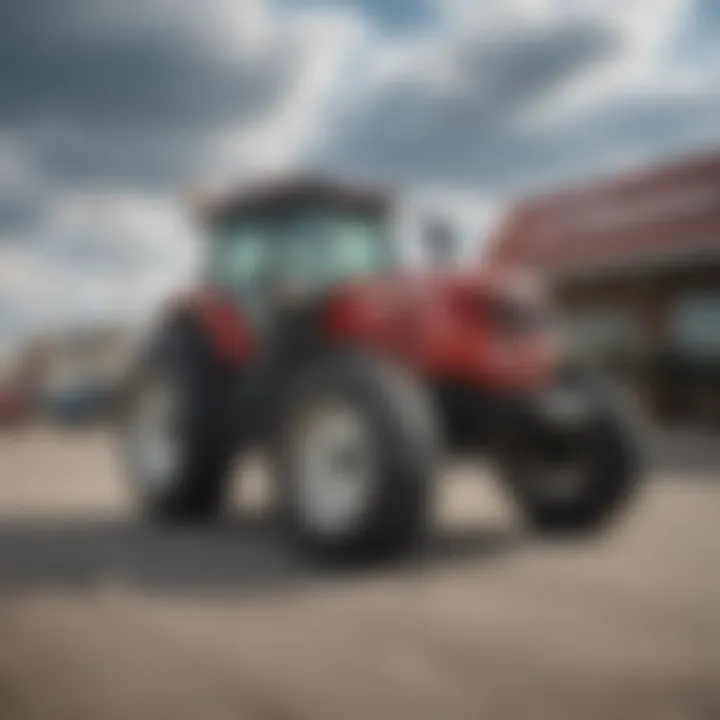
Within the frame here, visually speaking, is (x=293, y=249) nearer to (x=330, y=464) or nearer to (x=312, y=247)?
(x=312, y=247)

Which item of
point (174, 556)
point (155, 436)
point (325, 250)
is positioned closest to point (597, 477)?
point (325, 250)

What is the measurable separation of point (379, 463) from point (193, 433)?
2.24ft

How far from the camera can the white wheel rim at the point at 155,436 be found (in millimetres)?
2666

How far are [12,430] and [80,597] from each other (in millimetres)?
637

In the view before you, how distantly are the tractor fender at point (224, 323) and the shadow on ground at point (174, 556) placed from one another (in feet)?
1.51

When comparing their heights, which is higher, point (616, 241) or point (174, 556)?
point (616, 241)

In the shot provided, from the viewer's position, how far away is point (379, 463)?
2.14 metres

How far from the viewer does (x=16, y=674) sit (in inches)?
51.9

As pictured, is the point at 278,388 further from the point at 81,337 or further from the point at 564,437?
the point at 81,337

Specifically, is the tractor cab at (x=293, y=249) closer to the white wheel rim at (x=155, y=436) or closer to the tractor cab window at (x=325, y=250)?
the tractor cab window at (x=325, y=250)

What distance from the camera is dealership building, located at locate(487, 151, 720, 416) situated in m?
1.35

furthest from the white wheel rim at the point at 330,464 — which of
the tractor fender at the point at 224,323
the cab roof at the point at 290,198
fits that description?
the cab roof at the point at 290,198

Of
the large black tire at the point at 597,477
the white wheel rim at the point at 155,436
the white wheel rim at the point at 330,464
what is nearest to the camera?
the white wheel rim at the point at 330,464

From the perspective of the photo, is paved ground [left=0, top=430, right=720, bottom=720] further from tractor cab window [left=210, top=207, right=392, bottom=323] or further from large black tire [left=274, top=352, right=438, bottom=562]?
tractor cab window [left=210, top=207, right=392, bottom=323]
